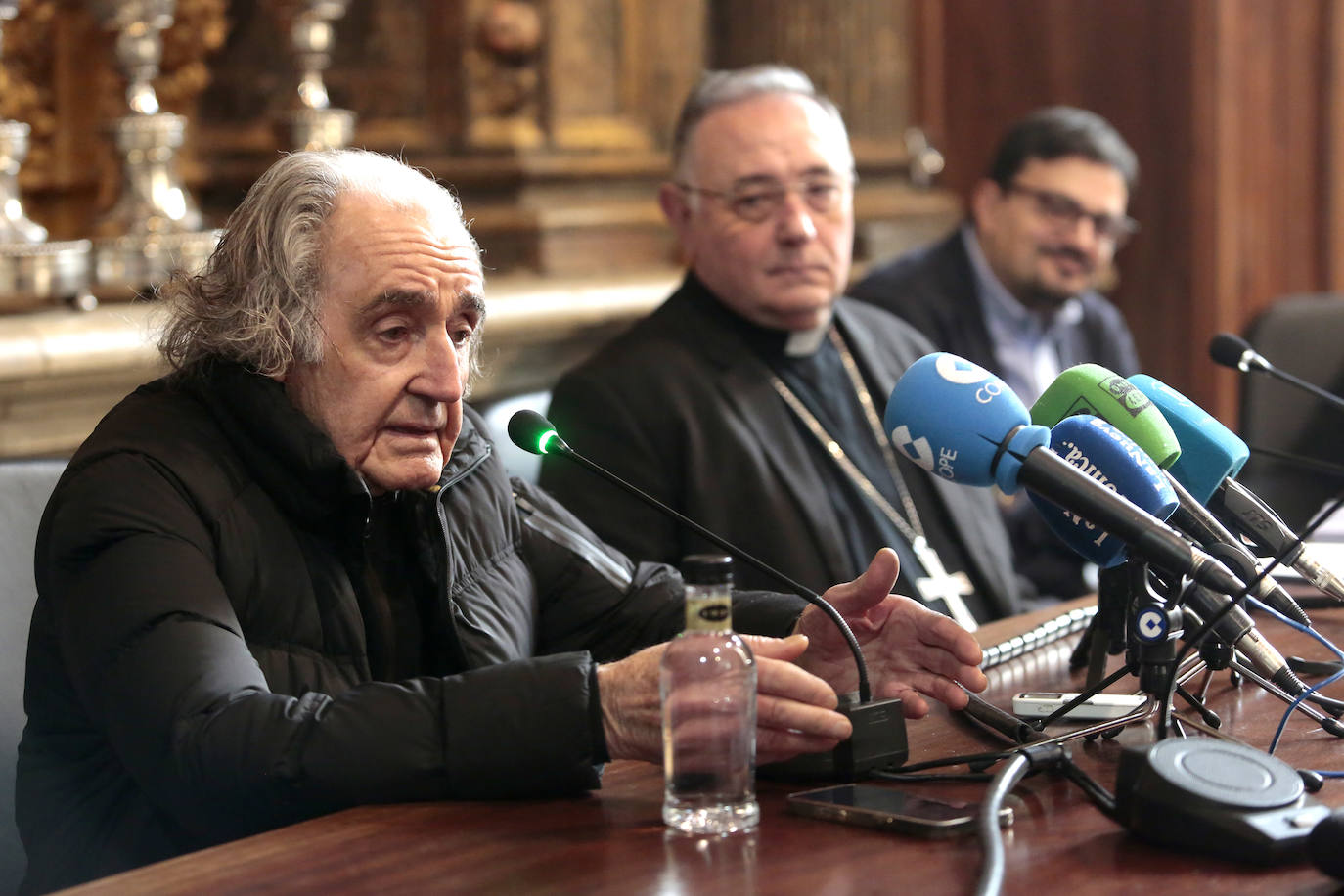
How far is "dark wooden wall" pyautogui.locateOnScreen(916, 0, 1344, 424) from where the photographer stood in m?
5.04

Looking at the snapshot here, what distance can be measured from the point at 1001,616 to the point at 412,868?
1971 mm

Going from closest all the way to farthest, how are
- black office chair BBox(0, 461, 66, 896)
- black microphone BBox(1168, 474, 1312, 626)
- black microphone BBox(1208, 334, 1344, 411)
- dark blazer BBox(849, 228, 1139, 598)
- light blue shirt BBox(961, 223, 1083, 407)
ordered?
black microphone BBox(1168, 474, 1312, 626)
black office chair BBox(0, 461, 66, 896)
black microphone BBox(1208, 334, 1344, 411)
dark blazer BBox(849, 228, 1139, 598)
light blue shirt BBox(961, 223, 1083, 407)

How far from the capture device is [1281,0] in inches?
202

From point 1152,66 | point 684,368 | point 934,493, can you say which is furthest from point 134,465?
point 1152,66

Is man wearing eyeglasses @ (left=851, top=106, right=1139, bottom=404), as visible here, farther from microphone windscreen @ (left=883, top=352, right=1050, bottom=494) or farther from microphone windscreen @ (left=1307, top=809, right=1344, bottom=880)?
microphone windscreen @ (left=1307, top=809, right=1344, bottom=880)

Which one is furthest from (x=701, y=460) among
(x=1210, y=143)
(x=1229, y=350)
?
(x=1210, y=143)

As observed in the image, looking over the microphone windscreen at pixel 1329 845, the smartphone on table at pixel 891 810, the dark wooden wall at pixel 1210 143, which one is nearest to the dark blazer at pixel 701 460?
the smartphone on table at pixel 891 810

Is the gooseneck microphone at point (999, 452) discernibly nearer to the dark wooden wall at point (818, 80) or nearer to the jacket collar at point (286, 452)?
the jacket collar at point (286, 452)

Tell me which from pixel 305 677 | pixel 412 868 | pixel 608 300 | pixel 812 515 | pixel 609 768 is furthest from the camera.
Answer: pixel 608 300

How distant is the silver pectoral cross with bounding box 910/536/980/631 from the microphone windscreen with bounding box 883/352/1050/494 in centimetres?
132

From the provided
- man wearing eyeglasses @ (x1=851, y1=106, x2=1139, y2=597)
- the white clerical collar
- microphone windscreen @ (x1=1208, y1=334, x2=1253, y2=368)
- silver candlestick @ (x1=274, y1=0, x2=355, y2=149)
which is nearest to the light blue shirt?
man wearing eyeglasses @ (x1=851, y1=106, x2=1139, y2=597)

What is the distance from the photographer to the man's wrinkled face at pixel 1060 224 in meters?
4.21

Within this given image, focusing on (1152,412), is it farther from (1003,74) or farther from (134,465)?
(1003,74)

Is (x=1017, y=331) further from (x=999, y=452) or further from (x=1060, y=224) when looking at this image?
(x=999, y=452)
